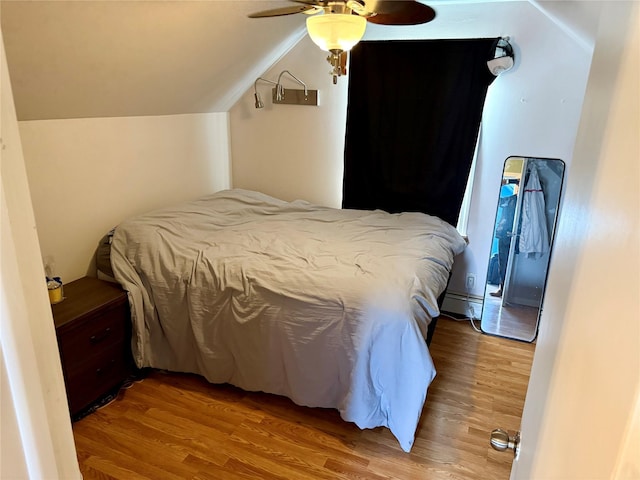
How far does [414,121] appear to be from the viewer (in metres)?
3.32

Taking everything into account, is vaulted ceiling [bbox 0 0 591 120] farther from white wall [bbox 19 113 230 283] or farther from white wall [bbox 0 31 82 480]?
white wall [bbox 0 31 82 480]

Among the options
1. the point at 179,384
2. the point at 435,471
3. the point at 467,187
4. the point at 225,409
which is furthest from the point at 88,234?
the point at 467,187

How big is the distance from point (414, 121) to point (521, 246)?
1185mm

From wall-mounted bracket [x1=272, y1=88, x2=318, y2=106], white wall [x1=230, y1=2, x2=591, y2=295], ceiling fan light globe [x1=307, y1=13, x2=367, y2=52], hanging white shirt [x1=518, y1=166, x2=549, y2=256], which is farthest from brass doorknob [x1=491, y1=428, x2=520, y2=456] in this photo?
wall-mounted bracket [x1=272, y1=88, x2=318, y2=106]

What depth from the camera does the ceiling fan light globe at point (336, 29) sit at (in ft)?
5.80

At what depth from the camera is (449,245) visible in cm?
294

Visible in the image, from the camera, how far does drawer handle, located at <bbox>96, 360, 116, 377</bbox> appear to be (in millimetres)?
2348

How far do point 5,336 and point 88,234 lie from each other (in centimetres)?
247

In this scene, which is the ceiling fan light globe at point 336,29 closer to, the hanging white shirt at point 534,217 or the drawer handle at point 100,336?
the drawer handle at point 100,336

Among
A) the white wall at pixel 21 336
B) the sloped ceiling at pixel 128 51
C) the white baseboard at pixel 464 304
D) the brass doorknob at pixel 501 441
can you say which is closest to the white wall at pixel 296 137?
the sloped ceiling at pixel 128 51

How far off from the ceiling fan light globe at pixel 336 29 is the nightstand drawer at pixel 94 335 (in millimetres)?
1691

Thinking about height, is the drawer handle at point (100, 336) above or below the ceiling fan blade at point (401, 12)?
below

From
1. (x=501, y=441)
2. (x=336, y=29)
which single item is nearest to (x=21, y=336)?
(x=501, y=441)

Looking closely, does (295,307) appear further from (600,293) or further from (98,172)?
(600,293)
